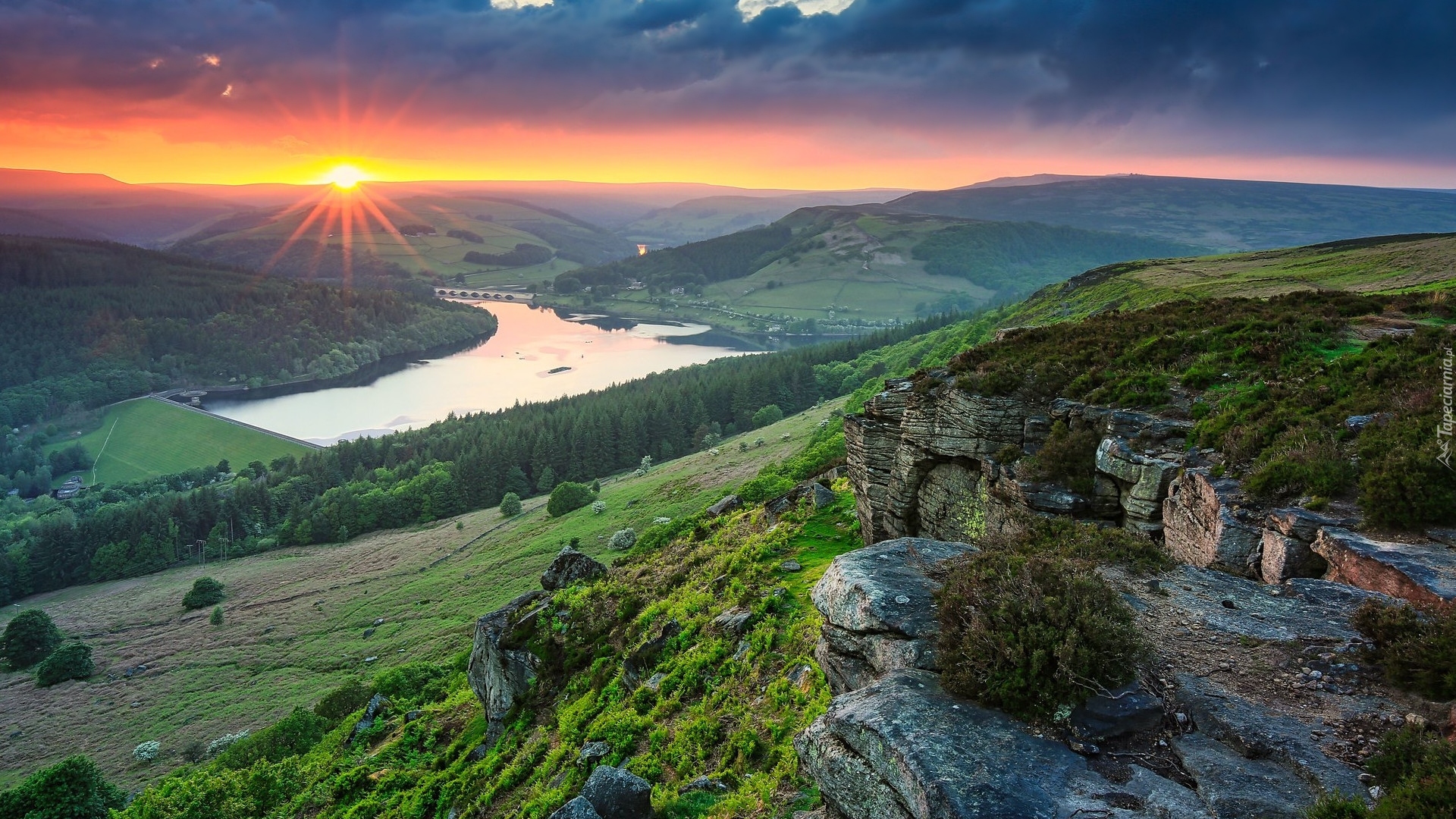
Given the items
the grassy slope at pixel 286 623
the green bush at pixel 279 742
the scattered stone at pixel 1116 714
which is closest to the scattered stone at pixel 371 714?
the green bush at pixel 279 742

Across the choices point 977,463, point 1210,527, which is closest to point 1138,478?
point 1210,527

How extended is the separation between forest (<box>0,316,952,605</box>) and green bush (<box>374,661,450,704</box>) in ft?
259

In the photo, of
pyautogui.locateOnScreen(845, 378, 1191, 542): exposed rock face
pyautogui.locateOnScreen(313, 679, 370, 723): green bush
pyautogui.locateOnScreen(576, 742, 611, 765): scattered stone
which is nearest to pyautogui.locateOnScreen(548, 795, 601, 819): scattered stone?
pyautogui.locateOnScreen(576, 742, 611, 765): scattered stone

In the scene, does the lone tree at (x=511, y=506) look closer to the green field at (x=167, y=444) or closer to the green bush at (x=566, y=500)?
the green bush at (x=566, y=500)

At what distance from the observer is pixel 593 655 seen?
23875 millimetres

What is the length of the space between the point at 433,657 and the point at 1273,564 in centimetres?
4916

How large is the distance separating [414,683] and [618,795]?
97.8 feet

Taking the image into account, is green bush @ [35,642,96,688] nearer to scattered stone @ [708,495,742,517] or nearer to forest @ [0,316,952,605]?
forest @ [0,316,952,605]

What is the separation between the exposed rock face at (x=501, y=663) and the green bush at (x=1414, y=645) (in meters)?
22.5

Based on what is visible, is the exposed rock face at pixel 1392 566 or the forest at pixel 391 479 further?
the forest at pixel 391 479

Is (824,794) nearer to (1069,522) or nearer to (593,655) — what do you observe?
(1069,522)

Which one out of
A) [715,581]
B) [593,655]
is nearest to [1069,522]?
[715,581]

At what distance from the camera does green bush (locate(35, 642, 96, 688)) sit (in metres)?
66.8

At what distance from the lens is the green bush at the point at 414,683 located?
35.7 metres
